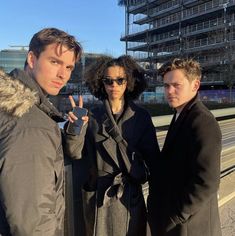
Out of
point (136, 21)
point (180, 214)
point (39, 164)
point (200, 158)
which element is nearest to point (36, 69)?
point (39, 164)

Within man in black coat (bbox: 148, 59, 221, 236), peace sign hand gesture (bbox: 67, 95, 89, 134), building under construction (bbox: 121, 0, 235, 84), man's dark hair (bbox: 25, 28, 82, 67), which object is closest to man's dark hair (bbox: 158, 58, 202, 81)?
man in black coat (bbox: 148, 59, 221, 236)

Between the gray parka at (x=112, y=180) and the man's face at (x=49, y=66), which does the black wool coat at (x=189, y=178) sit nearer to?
the gray parka at (x=112, y=180)

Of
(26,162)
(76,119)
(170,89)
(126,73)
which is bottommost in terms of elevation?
(26,162)

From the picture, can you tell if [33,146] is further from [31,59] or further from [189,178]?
[189,178]

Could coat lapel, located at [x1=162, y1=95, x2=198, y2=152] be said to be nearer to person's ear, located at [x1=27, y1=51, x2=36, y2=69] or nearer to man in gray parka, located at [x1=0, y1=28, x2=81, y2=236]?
man in gray parka, located at [x1=0, y1=28, x2=81, y2=236]

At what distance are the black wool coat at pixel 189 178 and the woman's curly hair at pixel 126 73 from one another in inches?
18.1

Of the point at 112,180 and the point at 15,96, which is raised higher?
the point at 15,96

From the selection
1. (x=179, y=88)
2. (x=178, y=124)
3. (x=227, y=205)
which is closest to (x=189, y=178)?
(x=178, y=124)

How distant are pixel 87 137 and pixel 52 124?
1.10 m

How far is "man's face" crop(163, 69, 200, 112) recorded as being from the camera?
3090mm

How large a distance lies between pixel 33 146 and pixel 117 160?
1210 mm

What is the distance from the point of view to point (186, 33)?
224 feet

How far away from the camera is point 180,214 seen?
2.91m

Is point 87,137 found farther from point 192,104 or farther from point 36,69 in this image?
point 36,69
